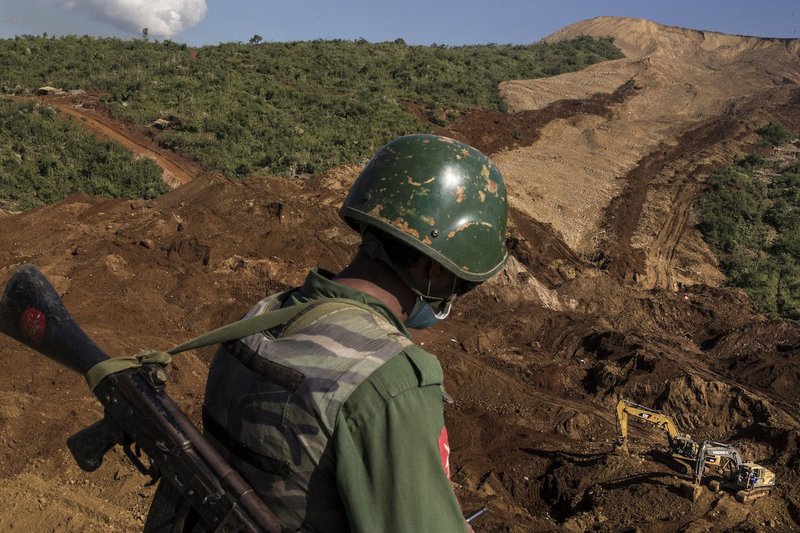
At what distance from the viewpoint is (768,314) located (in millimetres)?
17625

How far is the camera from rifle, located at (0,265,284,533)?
1.50 m

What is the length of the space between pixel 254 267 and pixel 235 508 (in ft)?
39.1

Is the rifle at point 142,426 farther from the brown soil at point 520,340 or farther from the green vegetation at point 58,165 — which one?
the green vegetation at point 58,165

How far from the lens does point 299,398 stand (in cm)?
139

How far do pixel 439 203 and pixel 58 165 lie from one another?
781 inches

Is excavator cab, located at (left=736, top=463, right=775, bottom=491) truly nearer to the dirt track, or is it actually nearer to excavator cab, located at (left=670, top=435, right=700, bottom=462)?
excavator cab, located at (left=670, top=435, right=700, bottom=462)

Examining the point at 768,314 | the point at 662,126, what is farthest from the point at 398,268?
the point at 662,126

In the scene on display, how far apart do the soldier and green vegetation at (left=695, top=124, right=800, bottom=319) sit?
18522 mm

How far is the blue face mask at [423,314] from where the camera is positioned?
6.04 feet

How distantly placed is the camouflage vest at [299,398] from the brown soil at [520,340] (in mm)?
4901

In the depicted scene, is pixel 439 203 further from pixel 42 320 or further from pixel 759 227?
pixel 759 227

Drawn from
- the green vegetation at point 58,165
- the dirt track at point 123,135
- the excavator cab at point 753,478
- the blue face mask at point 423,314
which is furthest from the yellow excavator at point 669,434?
the dirt track at point 123,135

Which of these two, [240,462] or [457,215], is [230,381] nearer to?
[240,462]

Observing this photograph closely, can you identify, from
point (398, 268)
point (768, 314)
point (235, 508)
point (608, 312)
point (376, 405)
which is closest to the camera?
point (376, 405)
